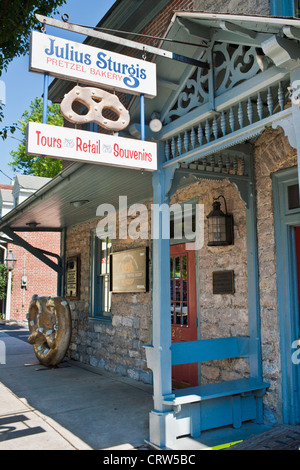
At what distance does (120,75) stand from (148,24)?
4.70 meters

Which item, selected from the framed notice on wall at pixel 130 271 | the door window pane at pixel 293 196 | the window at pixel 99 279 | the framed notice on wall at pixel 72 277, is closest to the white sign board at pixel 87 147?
the door window pane at pixel 293 196

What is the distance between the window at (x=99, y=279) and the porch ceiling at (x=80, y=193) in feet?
2.27

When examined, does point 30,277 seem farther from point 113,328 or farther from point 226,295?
point 226,295

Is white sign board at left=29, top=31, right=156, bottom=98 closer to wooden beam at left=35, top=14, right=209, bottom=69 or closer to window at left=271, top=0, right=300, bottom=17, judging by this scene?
wooden beam at left=35, top=14, right=209, bottom=69

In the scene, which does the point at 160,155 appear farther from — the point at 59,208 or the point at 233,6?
the point at 59,208

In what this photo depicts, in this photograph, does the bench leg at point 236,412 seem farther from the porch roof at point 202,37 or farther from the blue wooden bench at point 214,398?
the porch roof at point 202,37

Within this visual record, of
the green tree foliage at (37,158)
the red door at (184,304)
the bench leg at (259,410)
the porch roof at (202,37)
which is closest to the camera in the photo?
the porch roof at (202,37)

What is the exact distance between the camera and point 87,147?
348cm

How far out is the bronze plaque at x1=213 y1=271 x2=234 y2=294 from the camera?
5.16 meters

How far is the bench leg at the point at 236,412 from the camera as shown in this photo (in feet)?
14.5

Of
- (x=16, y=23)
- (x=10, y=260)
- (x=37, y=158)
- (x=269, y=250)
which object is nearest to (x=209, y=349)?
(x=269, y=250)

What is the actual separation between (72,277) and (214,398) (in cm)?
637

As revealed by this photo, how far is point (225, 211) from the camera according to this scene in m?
5.36
